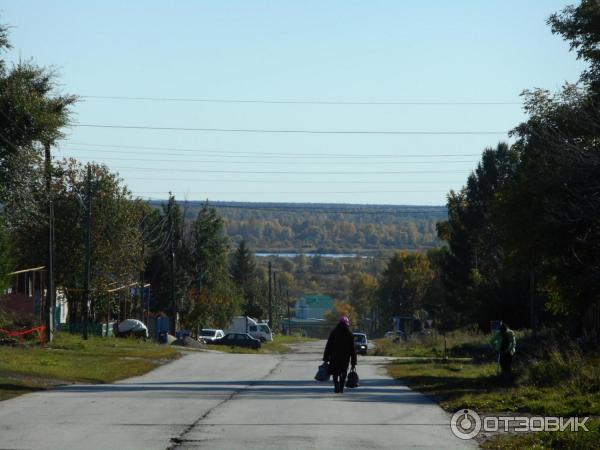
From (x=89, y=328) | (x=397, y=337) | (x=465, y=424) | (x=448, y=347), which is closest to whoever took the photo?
(x=465, y=424)

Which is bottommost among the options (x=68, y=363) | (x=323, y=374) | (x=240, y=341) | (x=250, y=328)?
(x=250, y=328)

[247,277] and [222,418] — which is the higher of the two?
[247,277]

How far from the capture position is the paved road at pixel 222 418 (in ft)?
45.8

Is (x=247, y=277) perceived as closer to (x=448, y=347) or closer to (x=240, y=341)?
(x=240, y=341)

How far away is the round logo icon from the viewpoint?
15502 millimetres

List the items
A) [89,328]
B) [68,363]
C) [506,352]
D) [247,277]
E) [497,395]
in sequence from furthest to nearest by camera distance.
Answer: [247,277] → [89,328] → [68,363] → [506,352] → [497,395]

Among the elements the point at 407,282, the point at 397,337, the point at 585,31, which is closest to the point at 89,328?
the point at 397,337

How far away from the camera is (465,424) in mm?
16875

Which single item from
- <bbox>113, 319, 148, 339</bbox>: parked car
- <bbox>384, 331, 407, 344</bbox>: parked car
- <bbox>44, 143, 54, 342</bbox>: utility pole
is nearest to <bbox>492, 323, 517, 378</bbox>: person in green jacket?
<bbox>44, 143, 54, 342</bbox>: utility pole

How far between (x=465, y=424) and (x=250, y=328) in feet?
248

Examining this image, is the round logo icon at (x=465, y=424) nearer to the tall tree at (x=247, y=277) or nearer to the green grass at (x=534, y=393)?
the green grass at (x=534, y=393)

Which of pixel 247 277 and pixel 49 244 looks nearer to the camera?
pixel 49 244

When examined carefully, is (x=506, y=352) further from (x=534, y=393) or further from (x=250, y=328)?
(x=250, y=328)

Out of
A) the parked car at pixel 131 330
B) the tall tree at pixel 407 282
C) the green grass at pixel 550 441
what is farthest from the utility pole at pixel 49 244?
the tall tree at pixel 407 282
